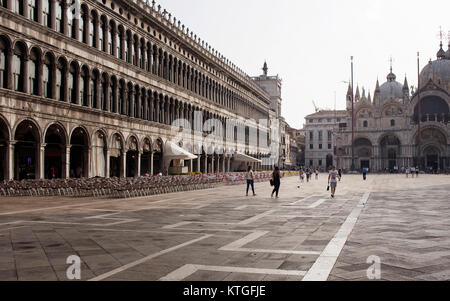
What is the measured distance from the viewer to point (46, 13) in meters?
28.8

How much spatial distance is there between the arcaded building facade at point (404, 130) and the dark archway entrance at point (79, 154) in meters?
85.9

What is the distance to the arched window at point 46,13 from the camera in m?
28.5

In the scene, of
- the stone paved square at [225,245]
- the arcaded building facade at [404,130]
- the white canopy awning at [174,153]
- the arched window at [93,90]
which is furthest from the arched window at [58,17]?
the arcaded building facade at [404,130]

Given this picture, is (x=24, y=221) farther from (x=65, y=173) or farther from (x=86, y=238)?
(x=65, y=173)

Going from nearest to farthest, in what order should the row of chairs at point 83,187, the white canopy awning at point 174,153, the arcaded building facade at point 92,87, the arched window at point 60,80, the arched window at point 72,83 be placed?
the row of chairs at point 83,187 → the arcaded building facade at point 92,87 → the arched window at point 60,80 → the arched window at point 72,83 → the white canopy awning at point 174,153

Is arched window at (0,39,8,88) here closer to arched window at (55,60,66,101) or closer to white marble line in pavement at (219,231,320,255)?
arched window at (55,60,66,101)

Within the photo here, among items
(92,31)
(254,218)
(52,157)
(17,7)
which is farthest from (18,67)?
(254,218)

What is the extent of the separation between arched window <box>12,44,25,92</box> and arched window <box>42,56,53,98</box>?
1698 millimetres

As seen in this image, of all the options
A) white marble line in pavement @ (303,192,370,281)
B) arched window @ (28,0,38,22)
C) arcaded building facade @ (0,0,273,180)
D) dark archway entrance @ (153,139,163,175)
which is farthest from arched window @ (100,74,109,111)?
A: white marble line in pavement @ (303,192,370,281)

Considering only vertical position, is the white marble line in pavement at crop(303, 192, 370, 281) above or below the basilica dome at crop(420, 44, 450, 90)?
below

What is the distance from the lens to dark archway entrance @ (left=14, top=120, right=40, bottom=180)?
89.7 feet

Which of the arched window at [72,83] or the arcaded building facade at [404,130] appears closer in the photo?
the arched window at [72,83]

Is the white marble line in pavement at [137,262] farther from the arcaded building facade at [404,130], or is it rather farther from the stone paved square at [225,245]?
the arcaded building facade at [404,130]
